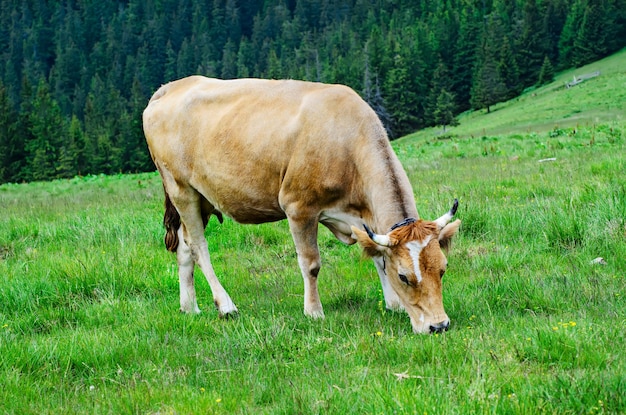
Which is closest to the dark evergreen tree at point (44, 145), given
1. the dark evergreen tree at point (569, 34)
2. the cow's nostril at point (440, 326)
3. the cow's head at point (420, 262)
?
the dark evergreen tree at point (569, 34)

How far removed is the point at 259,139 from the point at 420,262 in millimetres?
2213

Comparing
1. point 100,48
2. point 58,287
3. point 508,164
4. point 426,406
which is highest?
point 426,406

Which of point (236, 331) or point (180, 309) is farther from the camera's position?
A: point (180, 309)

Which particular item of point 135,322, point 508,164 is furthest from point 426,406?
point 508,164

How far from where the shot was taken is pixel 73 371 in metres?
4.80

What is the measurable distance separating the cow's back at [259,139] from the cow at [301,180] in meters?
0.01

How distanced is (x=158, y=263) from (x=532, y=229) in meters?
4.71

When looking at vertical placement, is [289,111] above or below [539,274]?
above

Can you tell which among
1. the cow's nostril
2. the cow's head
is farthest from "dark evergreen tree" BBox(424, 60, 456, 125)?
the cow's nostril

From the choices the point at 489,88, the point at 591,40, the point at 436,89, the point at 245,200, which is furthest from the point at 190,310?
the point at 591,40

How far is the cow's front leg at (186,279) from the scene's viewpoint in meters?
6.58

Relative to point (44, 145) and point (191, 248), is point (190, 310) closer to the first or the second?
point (191, 248)

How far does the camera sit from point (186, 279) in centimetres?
696

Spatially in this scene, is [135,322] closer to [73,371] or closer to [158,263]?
[73,371]
